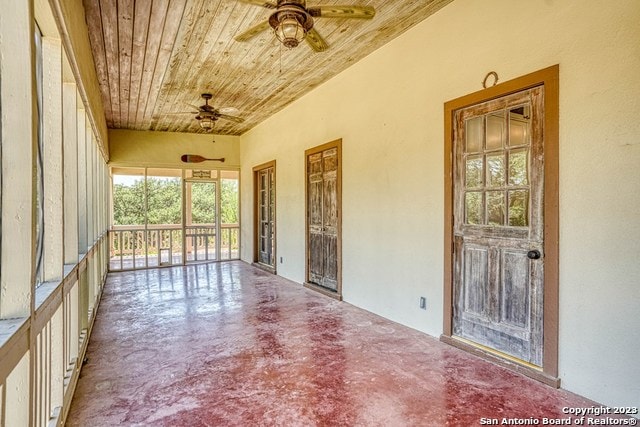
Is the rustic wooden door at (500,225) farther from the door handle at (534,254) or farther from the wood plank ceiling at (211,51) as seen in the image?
the wood plank ceiling at (211,51)

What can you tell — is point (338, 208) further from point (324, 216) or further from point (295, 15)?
point (295, 15)

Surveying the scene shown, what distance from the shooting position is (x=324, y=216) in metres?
5.62

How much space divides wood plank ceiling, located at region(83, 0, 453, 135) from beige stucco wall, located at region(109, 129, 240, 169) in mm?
1591

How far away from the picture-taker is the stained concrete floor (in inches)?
90.4

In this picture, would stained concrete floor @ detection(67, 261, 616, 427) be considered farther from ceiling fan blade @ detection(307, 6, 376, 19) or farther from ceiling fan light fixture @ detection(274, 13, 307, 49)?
ceiling fan blade @ detection(307, 6, 376, 19)

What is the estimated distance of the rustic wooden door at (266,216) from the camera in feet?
25.1

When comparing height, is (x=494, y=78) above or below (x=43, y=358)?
above

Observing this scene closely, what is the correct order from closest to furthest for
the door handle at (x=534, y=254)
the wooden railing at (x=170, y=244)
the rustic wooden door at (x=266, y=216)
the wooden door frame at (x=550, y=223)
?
1. the wooden door frame at (x=550, y=223)
2. the door handle at (x=534, y=254)
3. the rustic wooden door at (x=266, y=216)
4. the wooden railing at (x=170, y=244)

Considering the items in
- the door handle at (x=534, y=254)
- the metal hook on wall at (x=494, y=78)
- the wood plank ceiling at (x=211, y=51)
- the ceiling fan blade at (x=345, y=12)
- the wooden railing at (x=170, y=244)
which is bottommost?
the wooden railing at (x=170, y=244)

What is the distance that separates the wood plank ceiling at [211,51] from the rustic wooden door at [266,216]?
5.79ft

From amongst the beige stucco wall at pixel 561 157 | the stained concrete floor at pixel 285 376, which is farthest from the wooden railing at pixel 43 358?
the beige stucco wall at pixel 561 157


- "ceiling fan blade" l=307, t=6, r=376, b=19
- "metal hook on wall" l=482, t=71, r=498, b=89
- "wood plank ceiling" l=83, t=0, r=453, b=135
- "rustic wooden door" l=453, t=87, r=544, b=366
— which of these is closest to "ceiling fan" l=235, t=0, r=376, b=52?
"ceiling fan blade" l=307, t=6, r=376, b=19

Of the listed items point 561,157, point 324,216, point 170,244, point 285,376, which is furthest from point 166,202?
point 561,157

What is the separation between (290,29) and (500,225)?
2.25 meters
